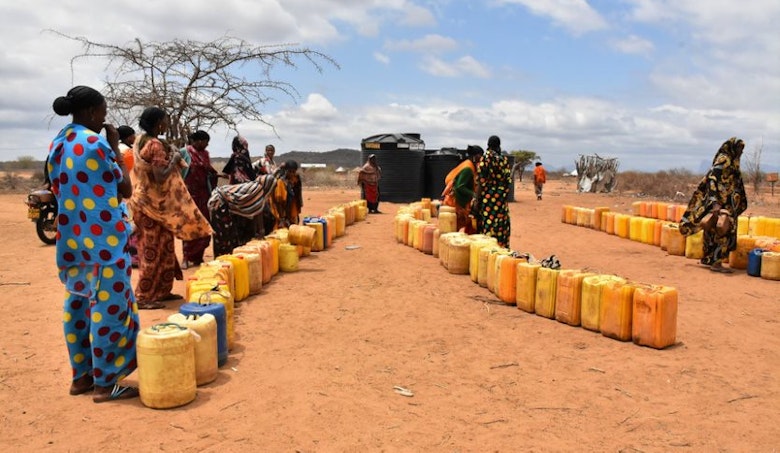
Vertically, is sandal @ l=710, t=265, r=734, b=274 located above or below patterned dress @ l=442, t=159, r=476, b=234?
below

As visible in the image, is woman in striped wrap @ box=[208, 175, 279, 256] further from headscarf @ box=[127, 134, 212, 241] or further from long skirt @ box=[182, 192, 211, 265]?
headscarf @ box=[127, 134, 212, 241]

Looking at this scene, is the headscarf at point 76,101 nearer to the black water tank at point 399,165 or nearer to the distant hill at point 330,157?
the black water tank at point 399,165

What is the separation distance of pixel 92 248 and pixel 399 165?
50.0 feet

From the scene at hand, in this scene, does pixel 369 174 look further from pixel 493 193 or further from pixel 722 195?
pixel 722 195

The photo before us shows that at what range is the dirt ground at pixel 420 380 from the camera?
3271 millimetres

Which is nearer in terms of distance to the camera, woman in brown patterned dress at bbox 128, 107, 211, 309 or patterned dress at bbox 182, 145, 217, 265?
woman in brown patterned dress at bbox 128, 107, 211, 309

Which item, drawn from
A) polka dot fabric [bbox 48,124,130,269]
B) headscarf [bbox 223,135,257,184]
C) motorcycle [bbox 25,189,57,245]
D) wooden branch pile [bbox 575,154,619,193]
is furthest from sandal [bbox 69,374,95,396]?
wooden branch pile [bbox 575,154,619,193]

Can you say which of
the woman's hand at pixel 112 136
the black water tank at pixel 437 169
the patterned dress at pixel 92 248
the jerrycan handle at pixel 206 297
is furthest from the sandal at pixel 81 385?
the black water tank at pixel 437 169

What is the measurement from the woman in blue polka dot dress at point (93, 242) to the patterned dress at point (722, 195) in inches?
292

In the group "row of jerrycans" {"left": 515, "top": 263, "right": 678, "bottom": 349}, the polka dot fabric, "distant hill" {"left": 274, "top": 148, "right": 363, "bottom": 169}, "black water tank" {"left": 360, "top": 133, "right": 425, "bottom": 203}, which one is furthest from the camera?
"distant hill" {"left": 274, "top": 148, "right": 363, "bottom": 169}

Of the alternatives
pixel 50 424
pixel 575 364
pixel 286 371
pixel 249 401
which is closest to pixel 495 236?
pixel 575 364

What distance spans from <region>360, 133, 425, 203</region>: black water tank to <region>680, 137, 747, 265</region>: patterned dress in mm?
10900

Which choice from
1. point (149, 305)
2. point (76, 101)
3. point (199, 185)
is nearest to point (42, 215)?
point (199, 185)

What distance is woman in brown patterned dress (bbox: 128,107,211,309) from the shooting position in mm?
5504
